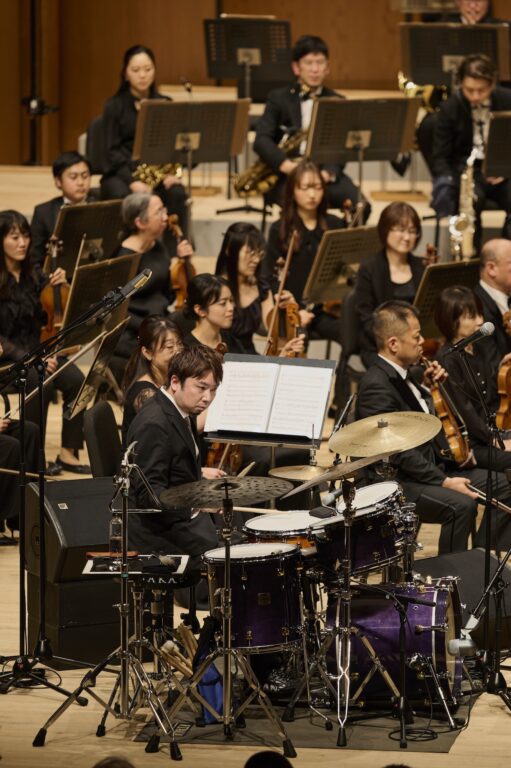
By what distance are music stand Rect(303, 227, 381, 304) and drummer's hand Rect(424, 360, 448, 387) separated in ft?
4.78

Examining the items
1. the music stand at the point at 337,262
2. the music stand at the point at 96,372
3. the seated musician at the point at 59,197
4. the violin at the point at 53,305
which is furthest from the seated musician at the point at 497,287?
the seated musician at the point at 59,197

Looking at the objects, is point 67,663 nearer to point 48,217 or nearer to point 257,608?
point 257,608

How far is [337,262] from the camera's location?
22.6 feet

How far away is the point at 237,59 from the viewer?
9.92 metres

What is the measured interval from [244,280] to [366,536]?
2.43 metres

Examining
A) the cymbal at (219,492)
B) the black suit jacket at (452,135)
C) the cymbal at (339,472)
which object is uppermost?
the black suit jacket at (452,135)

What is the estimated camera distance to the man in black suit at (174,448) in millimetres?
4566

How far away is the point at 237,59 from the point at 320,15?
2.26 meters

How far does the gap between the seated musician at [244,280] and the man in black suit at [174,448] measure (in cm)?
168

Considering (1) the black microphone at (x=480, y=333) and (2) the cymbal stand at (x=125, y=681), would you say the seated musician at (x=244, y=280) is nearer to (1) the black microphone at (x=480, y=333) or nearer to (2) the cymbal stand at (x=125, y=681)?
(1) the black microphone at (x=480, y=333)

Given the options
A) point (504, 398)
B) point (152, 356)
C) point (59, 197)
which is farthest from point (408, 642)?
point (59, 197)

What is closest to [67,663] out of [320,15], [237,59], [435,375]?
[435,375]

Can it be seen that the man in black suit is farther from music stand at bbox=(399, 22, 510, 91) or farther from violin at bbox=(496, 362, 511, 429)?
music stand at bbox=(399, 22, 510, 91)

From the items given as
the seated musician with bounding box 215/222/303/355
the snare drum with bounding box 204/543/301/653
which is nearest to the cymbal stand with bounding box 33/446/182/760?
the snare drum with bounding box 204/543/301/653
